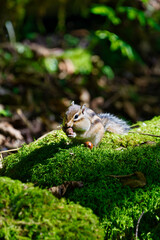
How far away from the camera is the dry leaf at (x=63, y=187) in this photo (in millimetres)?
2378

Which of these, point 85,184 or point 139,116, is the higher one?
point 139,116

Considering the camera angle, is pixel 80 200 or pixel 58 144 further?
pixel 58 144

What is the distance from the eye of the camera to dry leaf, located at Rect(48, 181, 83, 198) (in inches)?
93.6

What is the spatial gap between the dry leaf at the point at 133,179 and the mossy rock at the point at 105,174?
4 cm

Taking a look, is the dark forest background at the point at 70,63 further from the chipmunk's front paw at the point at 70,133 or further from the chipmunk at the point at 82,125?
the chipmunk's front paw at the point at 70,133

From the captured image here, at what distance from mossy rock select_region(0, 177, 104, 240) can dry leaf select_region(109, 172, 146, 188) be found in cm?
48

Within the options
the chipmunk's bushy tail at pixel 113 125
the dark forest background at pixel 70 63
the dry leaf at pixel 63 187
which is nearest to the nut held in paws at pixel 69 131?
the dry leaf at pixel 63 187

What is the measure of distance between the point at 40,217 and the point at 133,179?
3.06 feet

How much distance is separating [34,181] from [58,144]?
0.72 metres

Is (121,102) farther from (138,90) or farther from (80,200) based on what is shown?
(80,200)

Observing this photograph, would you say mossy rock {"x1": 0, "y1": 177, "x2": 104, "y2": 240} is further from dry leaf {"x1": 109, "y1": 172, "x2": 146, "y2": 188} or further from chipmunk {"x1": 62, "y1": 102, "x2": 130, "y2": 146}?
chipmunk {"x1": 62, "y1": 102, "x2": 130, "y2": 146}

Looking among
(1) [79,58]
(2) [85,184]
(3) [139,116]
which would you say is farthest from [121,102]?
(2) [85,184]

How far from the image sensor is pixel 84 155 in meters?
2.78

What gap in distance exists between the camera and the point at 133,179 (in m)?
2.50
